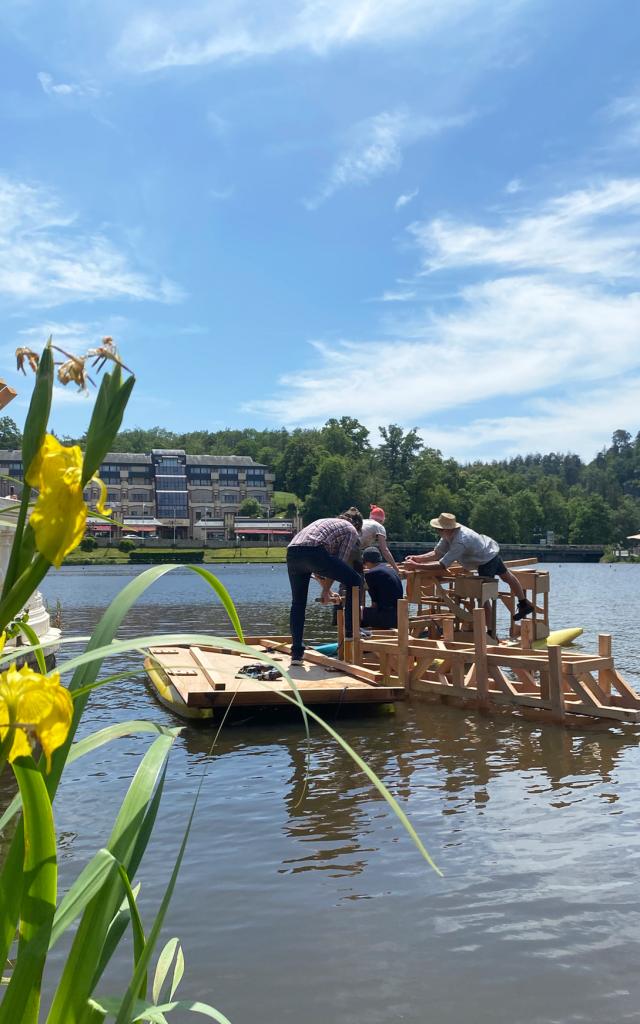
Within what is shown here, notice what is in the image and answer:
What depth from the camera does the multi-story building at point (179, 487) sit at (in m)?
158

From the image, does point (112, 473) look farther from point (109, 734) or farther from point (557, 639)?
point (109, 734)

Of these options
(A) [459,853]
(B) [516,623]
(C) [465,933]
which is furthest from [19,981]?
(B) [516,623]

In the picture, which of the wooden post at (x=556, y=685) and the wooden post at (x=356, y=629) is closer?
the wooden post at (x=556, y=685)

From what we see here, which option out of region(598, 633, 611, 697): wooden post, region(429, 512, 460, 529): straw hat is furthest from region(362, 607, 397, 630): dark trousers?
region(598, 633, 611, 697): wooden post

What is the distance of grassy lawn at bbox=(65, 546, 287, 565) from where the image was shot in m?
106

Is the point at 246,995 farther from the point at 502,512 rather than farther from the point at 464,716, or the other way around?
the point at 502,512

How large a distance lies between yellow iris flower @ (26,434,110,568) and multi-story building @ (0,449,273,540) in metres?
151

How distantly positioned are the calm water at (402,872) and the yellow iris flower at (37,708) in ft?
11.6

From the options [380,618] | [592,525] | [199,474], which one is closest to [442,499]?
[592,525]

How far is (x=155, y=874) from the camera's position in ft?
19.4

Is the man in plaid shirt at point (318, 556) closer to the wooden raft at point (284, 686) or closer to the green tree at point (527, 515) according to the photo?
the wooden raft at point (284, 686)

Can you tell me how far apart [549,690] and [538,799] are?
3.14 meters

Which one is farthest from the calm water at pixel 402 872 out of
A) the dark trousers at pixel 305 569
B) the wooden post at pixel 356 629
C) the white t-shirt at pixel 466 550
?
the white t-shirt at pixel 466 550

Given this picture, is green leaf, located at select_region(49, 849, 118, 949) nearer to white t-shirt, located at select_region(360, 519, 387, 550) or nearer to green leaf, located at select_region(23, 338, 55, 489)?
green leaf, located at select_region(23, 338, 55, 489)
